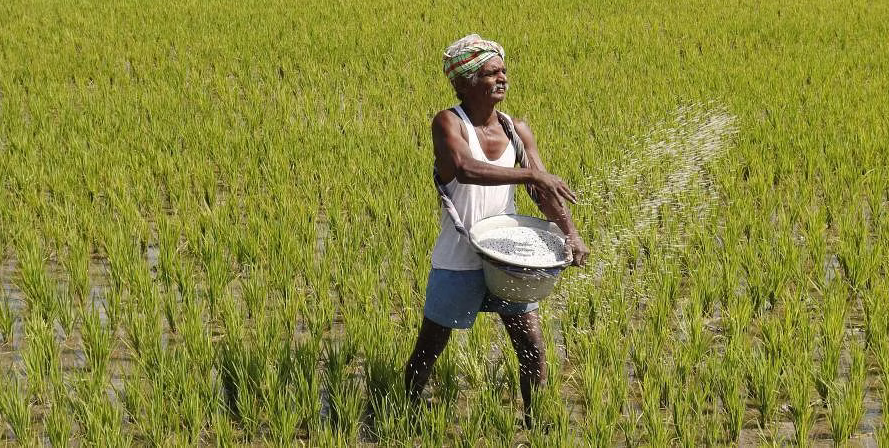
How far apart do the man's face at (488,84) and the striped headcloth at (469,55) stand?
2cm

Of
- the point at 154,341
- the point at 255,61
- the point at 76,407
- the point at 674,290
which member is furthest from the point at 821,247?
the point at 255,61

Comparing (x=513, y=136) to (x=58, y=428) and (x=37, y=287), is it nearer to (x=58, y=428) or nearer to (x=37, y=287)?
(x=58, y=428)

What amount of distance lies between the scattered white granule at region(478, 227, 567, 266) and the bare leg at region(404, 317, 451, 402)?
12.9 inches

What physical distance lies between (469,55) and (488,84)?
9 cm

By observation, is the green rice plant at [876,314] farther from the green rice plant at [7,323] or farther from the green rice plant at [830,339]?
the green rice plant at [7,323]

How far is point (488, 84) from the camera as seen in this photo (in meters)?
2.48

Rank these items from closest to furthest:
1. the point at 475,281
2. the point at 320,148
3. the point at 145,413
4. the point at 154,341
→ the point at 475,281 < the point at 145,413 < the point at 154,341 < the point at 320,148

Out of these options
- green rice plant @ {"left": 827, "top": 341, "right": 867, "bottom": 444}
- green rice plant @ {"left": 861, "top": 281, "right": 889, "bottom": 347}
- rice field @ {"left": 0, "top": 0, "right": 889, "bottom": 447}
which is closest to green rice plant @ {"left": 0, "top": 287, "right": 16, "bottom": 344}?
rice field @ {"left": 0, "top": 0, "right": 889, "bottom": 447}

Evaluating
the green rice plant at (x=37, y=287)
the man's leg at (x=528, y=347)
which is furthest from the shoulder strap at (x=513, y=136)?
the green rice plant at (x=37, y=287)

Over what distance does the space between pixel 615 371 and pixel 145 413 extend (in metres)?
1.44

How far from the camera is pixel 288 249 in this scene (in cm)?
405

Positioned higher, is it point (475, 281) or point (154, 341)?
point (475, 281)

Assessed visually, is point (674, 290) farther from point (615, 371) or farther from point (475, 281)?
point (475, 281)

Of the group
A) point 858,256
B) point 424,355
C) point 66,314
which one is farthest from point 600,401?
point 66,314
